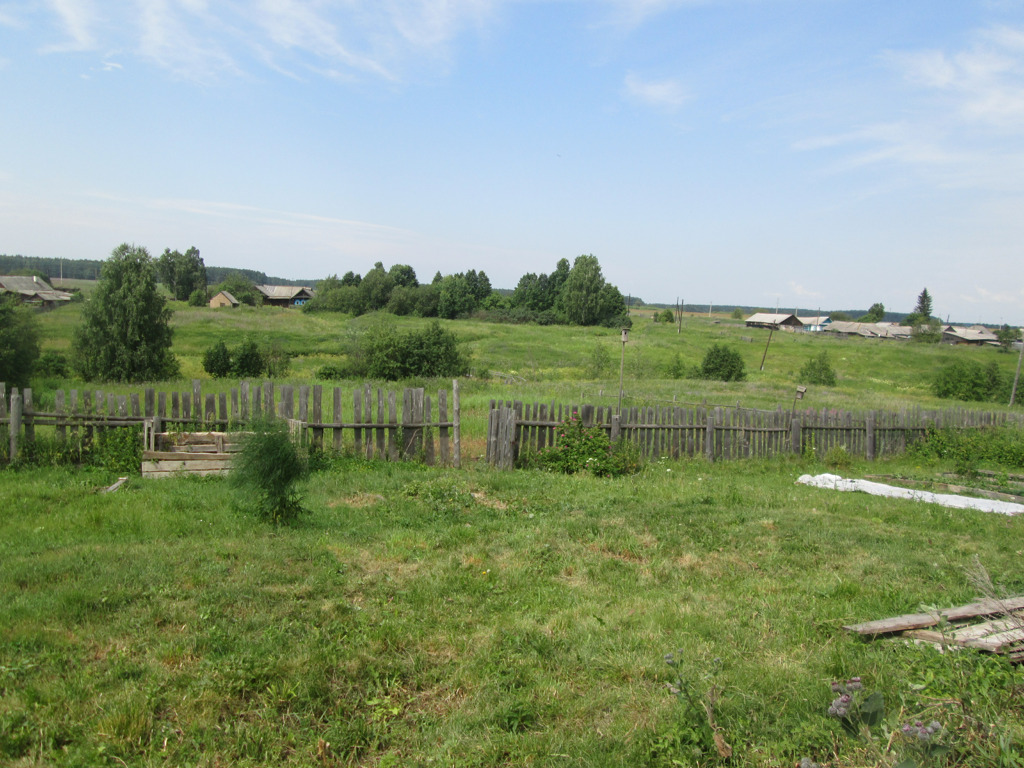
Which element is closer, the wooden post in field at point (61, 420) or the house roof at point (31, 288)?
the wooden post in field at point (61, 420)

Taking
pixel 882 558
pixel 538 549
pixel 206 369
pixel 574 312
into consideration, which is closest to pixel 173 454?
pixel 538 549

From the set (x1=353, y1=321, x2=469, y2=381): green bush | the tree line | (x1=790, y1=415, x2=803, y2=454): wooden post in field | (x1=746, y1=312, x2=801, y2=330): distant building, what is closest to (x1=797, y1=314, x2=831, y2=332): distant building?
(x1=746, y1=312, x2=801, y2=330): distant building

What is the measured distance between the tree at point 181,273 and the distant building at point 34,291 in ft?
46.0

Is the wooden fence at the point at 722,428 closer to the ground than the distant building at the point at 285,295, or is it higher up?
closer to the ground

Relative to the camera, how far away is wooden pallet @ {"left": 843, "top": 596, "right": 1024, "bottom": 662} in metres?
3.70

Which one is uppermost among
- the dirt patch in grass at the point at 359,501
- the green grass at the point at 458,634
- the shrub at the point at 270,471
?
the shrub at the point at 270,471

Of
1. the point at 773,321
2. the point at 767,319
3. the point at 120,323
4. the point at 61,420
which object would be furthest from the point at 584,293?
the point at 61,420

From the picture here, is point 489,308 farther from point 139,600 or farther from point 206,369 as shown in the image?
point 139,600

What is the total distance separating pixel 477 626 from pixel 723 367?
36.3m

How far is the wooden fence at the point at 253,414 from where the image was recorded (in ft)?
31.0

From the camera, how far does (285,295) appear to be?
339ft

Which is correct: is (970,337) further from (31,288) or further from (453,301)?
(31,288)

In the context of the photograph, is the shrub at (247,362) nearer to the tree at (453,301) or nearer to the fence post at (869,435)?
the fence post at (869,435)

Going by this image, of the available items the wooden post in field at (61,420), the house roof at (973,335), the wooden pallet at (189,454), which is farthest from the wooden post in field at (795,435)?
the house roof at (973,335)
